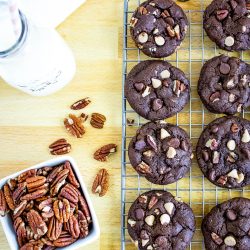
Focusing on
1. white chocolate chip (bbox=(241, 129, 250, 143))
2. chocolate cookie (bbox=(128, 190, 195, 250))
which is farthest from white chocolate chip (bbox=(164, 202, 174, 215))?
white chocolate chip (bbox=(241, 129, 250, 143))

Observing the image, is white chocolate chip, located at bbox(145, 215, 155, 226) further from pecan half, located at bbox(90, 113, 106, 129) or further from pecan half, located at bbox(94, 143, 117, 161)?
pecan half, located at bbox(90, 113, 106, 129)

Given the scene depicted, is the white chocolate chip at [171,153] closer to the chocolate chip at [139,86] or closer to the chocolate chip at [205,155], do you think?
the chocolate chip at [205,155]

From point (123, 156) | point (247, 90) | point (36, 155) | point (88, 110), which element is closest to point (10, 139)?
point (36, 155)

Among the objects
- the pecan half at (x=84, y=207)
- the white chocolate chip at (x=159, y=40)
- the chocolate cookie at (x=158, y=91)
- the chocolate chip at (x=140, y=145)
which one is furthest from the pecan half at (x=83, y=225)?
the white chocolate chip at (x=159, y=40)

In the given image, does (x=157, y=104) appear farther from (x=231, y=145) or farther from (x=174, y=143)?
(x=231, y=145)

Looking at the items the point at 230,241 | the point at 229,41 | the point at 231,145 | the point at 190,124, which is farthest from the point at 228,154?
the point at 229,41

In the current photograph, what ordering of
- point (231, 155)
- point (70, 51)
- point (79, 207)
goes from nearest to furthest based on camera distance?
point (79, 207) → point (231, 155) → point (70, 51)

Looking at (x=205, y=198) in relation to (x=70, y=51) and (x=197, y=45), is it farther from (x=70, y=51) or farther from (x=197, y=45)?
(x=70, y=51)
